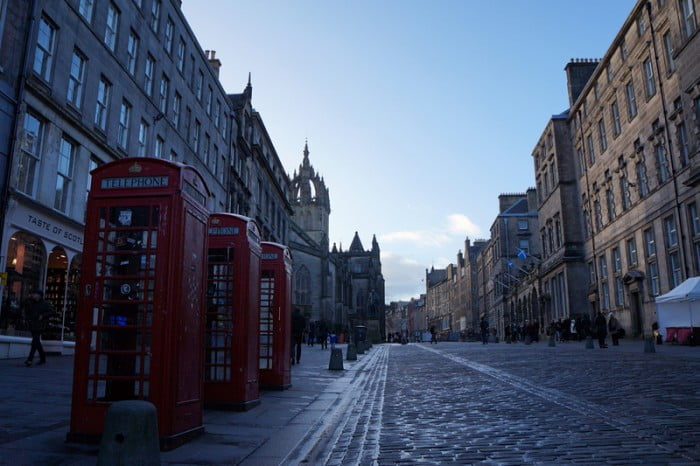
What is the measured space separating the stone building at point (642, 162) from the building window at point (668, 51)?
0.05 meters

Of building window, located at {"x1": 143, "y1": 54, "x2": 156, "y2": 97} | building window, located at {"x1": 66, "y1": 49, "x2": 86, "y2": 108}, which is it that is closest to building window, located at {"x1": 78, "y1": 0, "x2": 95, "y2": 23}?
building window, located at {"x1": 66, "y1": 49, "x2": 86, "y2": 108}

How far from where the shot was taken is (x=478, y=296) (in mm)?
93750

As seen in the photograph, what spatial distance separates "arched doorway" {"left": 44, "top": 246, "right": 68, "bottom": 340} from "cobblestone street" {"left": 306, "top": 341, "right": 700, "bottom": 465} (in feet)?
36.3

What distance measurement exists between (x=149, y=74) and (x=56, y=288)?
11172mm

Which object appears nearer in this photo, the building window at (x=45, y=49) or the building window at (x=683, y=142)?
the building window at (x=45, y=49)

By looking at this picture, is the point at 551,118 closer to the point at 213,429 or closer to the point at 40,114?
the point at 40,114

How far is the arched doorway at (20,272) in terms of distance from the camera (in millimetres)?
15180

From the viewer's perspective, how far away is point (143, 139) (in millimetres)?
23906

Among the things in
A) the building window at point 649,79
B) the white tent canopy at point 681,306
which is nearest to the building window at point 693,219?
the white tent canopy at point 681,306

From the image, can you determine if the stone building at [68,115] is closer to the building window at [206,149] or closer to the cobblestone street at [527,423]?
the building window at [206,149]

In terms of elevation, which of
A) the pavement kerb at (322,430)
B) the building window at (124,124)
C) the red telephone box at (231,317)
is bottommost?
the pavement kerb at (322,430)

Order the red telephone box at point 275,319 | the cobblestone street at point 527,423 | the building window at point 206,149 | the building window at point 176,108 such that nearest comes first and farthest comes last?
the cobblestone street at point 527,423
the red telephone box at point 275,319
the building window at point 176,108
the building window at point 206,149

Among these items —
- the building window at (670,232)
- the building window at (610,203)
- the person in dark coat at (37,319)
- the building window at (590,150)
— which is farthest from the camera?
the building window at (590,150)

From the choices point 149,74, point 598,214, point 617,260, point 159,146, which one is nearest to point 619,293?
point 617,260
